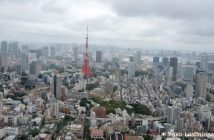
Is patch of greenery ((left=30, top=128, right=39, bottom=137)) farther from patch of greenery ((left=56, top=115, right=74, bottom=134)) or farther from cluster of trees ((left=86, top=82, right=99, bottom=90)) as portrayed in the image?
cluster of trees ((left=86, top=82, right=99, bottom=90))

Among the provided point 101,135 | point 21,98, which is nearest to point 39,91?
point 21,98

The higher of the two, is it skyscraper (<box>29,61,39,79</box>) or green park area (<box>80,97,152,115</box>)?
skyscraper (<box>29,61,39,79</box>)

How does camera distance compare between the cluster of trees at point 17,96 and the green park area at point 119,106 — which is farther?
the cluster of trees at point 17,96

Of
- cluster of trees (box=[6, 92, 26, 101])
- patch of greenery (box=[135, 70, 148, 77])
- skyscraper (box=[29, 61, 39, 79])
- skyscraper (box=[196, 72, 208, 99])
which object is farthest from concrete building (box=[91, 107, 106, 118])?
patch of greenery (box=[135, 70, 148, 77])

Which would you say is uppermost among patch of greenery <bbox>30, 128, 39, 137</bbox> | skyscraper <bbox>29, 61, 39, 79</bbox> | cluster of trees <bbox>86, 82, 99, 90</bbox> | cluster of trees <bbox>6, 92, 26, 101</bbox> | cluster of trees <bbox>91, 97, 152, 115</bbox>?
skyscraper <bbox>29, 61, 39, 79</bbox>

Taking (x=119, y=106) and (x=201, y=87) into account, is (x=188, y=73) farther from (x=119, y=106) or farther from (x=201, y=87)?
(x=119, y=106)

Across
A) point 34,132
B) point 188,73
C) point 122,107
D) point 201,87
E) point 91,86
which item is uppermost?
point 188,73

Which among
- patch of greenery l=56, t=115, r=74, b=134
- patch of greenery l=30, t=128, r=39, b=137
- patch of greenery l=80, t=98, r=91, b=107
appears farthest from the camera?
patch of greenery l=80, t=98, r=91, b=107

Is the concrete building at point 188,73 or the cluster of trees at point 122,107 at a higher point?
the concrete building at point 188,73

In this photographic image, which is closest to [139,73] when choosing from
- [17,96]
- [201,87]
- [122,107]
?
[201,87]

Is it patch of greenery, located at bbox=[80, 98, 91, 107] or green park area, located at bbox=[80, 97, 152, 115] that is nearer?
green park area, located at bbox=[80, 97, 152, 115]

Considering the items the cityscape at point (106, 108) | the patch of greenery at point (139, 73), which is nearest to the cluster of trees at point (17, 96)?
the cityscape at point (106, 108)

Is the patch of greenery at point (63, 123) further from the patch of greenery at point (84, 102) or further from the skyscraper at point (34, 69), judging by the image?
the skyscraper at point (34, 69)

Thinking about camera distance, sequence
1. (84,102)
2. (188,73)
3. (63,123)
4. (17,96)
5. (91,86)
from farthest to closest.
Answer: (188,73) < (91,86) < (17,96) < (84,102) < (63,123)
